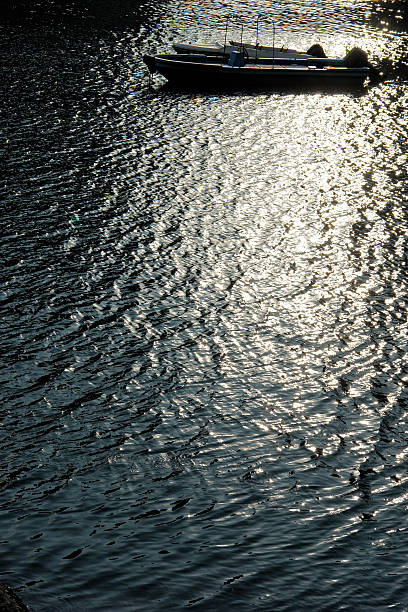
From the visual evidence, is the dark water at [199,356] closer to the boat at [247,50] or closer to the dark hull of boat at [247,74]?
the dark hull of boat at [247,74]

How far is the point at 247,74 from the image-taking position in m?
88.4

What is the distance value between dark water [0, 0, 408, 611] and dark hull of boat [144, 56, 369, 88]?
9481 mm

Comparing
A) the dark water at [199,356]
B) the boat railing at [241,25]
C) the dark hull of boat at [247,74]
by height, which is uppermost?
the boat railing at [241,25]

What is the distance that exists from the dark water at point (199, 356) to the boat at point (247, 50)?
1810 centimetres

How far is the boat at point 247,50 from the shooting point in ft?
306

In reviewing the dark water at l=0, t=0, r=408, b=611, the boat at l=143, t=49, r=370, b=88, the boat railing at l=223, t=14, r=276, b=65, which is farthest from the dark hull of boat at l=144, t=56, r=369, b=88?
the dark water at l=0, t=0, r=408, b=611

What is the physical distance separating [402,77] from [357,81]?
521 centimetres

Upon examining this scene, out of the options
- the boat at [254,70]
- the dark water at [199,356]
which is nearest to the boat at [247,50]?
the boat at [254,70]

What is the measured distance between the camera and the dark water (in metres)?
26.4

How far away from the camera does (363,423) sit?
34.8 metres

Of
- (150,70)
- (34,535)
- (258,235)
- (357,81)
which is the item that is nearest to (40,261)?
(258,235)

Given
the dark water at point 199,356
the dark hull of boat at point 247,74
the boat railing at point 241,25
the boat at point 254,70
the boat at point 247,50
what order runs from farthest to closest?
1. the boat railing at point 241,25
2. the boat at point 247,50
3. the boat at point 254,70
4. the dark hull of boat at point 247,74
5. the dark water at point 199,356

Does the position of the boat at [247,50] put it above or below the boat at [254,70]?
above

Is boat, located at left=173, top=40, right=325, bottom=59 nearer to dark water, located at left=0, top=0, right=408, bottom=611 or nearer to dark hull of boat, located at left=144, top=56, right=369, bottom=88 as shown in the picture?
dark hull of boat, located at left=144, top=56, right=369, bottom=88
